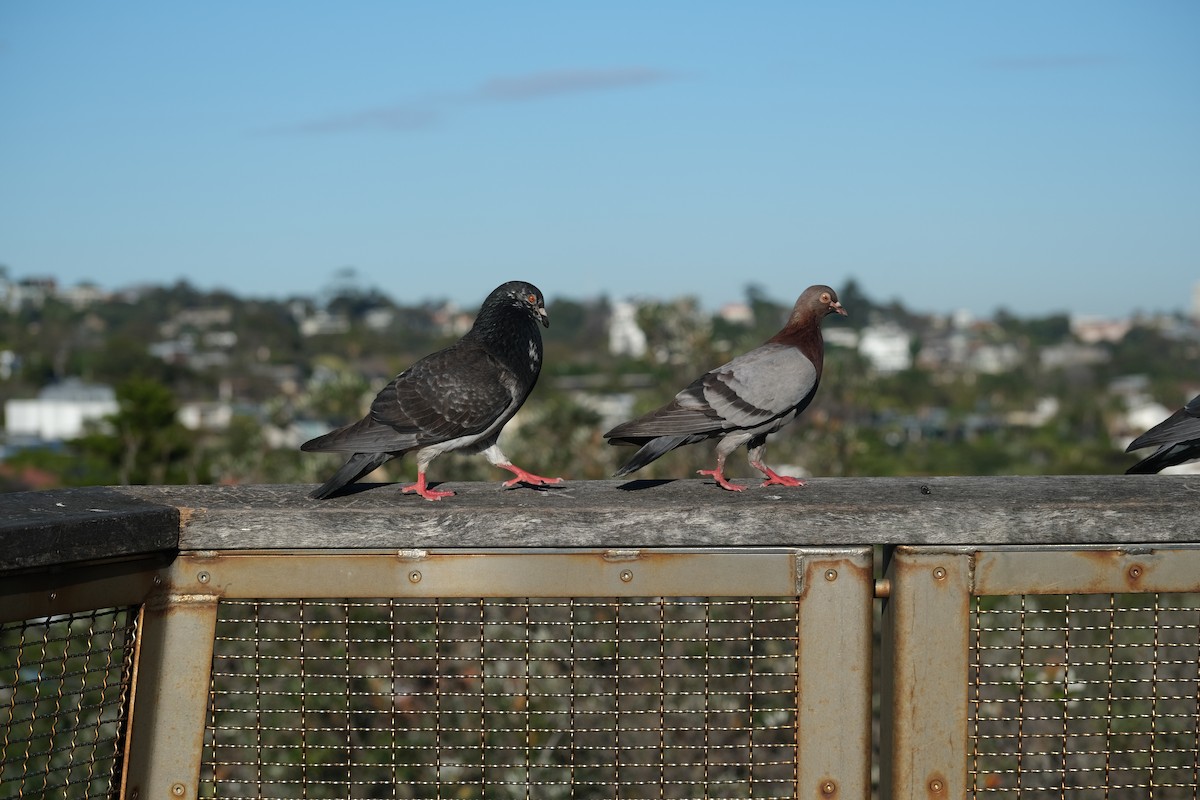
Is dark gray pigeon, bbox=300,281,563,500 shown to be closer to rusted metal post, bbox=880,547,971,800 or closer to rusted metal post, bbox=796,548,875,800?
rusted metal post, bbox=796,548,875,800

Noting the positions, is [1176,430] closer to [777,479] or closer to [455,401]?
[777,479]

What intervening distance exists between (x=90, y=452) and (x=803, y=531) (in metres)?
33.8

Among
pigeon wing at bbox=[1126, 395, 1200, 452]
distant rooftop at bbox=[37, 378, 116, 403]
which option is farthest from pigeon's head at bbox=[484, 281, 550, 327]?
distant rooftop at bbox=[37, 378, 116, 403]

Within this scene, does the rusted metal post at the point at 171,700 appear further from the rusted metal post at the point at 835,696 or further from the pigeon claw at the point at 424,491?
the rusted metal post at the point at 835,696

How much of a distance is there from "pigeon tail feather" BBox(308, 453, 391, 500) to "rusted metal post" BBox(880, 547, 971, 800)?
57.1 inches

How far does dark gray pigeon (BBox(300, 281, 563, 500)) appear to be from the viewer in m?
4.24

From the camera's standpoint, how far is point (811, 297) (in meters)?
5.26

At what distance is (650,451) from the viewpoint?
434cm

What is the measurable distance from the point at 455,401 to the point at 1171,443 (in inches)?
93.9

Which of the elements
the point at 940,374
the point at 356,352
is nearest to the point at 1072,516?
the point at 356,352

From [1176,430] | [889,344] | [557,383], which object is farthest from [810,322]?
[889,344]

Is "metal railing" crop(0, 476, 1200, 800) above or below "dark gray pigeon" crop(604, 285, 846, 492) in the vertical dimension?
below

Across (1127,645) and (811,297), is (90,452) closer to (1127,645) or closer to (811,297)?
(811,297)

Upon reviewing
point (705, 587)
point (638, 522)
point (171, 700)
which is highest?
point (638, 522)
